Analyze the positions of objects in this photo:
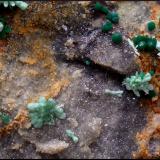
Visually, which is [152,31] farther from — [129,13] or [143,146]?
[143,146]

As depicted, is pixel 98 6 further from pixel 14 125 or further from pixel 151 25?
pixel 14 125

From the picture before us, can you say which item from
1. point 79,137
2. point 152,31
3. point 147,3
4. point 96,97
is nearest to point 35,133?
point 79,137

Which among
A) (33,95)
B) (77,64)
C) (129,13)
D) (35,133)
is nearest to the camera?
(35,133)

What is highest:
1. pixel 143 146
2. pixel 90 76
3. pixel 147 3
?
pixel 147 3

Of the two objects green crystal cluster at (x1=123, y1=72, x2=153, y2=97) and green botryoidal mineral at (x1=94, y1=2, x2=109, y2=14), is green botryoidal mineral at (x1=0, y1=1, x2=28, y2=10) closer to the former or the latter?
green botryoidal mineral at (x1=94, y1=2, x2=109, y2=14)

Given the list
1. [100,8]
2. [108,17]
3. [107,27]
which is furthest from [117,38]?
[100,8]

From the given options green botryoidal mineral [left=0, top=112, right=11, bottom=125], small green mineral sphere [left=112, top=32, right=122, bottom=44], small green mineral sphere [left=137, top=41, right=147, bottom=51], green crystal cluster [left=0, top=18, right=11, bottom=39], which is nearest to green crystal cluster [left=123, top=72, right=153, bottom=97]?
small green mineral sphere [left=137, top=41, right=147, bottom=51]
